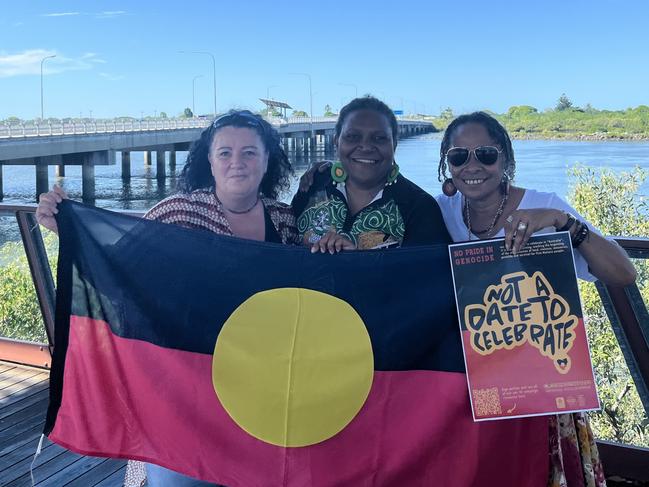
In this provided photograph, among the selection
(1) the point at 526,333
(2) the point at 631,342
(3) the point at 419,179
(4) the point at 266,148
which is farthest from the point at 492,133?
(3) the point at 419,179

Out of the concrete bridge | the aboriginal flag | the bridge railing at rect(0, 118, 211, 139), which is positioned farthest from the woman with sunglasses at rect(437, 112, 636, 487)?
the bridge railing at rect(0, 118, 211, 139)

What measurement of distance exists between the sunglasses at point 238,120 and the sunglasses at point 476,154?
89 cm

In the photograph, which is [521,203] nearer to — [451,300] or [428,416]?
[451,300]

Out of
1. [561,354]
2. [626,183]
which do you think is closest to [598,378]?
[561,354]

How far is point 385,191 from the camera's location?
2881 millimetres

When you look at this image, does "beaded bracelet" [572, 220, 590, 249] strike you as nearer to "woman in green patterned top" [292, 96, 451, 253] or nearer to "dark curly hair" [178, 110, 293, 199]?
"woman in green patterned top" [292, 96, 451, 253]

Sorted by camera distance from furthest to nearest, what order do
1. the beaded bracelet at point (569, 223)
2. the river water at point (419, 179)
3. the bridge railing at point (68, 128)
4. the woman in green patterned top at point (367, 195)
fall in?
the bridge railing at point (68, 128)
the river water at point (419, 179)
the woman in green patterned top at point (367, 195)
the beaded bracelet at point (569, 223)

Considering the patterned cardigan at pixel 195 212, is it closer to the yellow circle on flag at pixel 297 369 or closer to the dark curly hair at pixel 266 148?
the dark curly hair at pixel 266 148

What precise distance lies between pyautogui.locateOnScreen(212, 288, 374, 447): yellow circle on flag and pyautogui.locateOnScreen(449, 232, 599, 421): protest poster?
0.44 meters

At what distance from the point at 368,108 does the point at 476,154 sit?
582 millimetres

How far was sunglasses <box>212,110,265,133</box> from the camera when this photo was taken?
292cm

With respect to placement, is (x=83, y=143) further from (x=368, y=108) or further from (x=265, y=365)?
(x=265, y=365)

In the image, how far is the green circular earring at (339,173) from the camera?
116 inches

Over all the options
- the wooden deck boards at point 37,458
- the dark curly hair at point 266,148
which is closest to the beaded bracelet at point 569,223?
the dark curly hair at point 266,148
